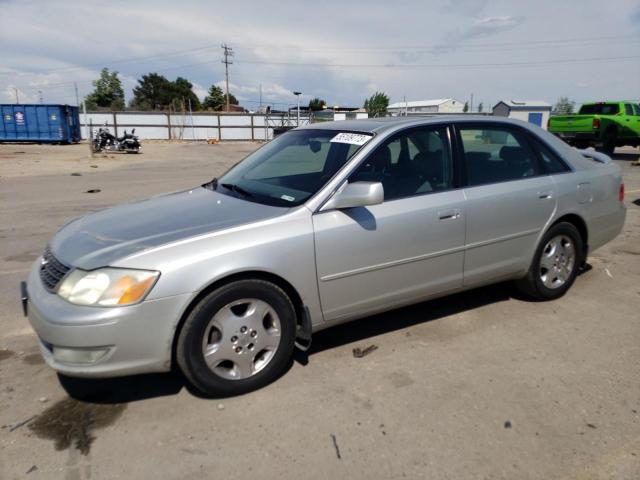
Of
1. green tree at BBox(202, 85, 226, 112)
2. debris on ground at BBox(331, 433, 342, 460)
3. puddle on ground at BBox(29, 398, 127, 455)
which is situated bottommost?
debris on ground at BBox(331, 433, 342, 460)

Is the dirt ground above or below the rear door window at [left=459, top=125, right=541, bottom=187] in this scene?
below

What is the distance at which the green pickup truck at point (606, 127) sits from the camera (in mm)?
18250

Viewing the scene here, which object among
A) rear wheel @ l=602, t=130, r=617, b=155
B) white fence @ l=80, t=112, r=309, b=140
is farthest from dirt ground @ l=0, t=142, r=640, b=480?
white fence @ l=80, t=112, r=309, b=140

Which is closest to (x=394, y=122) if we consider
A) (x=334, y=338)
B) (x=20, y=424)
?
(x=334, y=338)

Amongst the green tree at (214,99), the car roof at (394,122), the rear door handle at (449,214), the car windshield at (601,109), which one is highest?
the green tree at (214,99)

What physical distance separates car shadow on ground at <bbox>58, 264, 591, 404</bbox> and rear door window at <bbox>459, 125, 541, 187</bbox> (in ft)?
3.71

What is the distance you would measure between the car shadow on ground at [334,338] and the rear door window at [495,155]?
1129mm

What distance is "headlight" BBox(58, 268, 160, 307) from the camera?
8.55 feet

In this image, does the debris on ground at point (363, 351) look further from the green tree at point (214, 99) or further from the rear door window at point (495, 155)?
the green tree at point (214, 99)

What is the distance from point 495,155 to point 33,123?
121ft

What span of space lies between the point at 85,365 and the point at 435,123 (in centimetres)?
283

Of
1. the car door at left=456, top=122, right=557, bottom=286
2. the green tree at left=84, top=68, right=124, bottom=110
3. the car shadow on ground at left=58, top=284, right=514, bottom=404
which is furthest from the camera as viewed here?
the green tree at left=84, top=68, right=124, bottom=110

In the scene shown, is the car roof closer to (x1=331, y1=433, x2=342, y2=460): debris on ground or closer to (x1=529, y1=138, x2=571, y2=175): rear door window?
(x1=529, y1=138, x2=571, y2=175): rear door window

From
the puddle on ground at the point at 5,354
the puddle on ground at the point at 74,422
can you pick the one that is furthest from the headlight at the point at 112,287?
the puddle on ground at the point at 5,354
